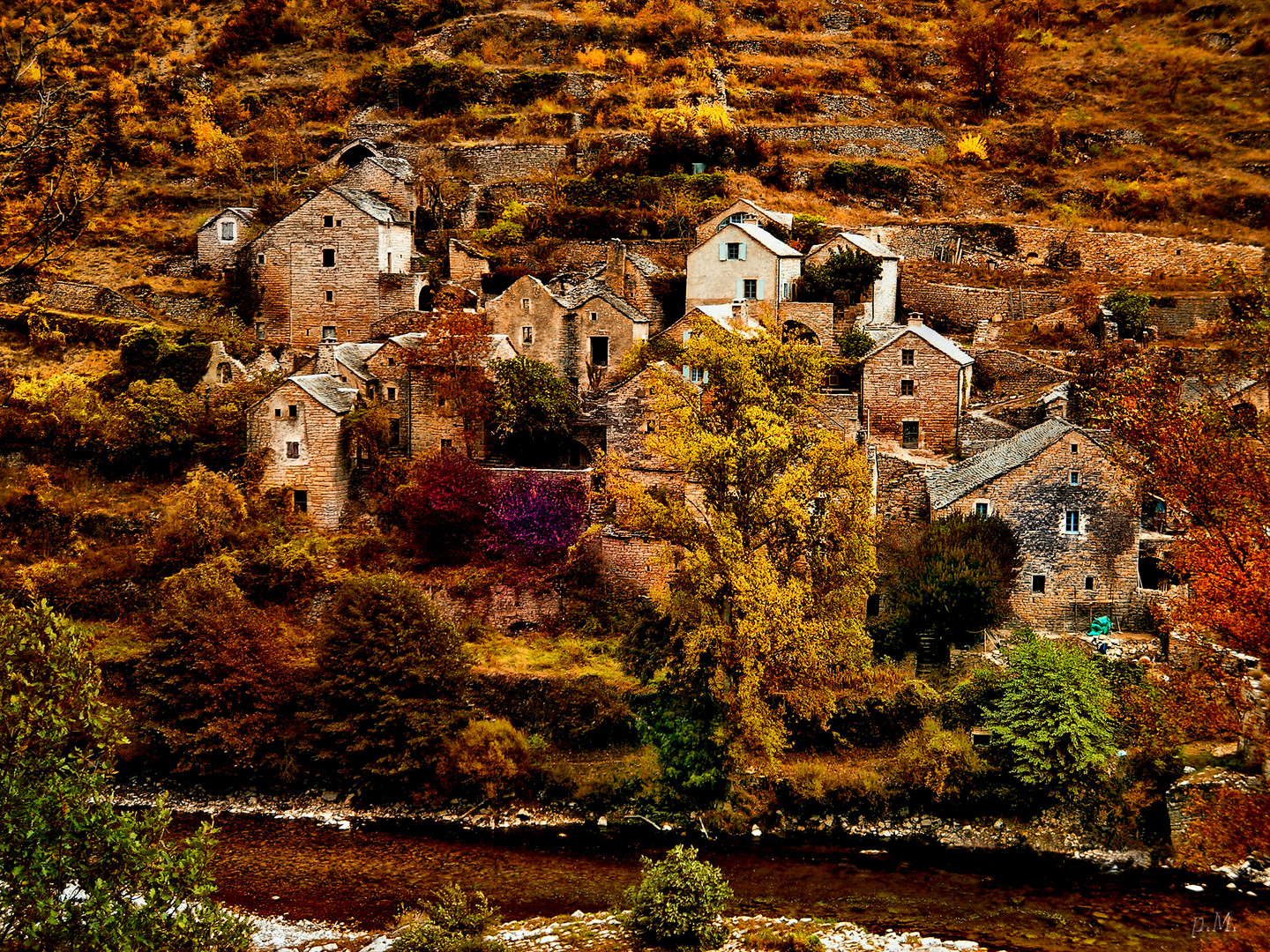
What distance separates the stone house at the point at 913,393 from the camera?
33.0 metres

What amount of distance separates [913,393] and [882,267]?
23.9 feet

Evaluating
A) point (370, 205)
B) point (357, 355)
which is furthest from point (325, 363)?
point (370, 205)

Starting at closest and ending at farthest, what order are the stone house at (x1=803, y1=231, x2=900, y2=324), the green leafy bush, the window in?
1. the green leafy bush
2. the window
3. the stone house at (x1=803, y1=231, x2=900, y2=324)

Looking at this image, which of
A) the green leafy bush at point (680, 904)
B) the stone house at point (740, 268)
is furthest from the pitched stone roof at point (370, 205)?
the green leafy bush at point (680, 904)

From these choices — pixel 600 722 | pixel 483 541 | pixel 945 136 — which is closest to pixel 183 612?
pixel 483 541

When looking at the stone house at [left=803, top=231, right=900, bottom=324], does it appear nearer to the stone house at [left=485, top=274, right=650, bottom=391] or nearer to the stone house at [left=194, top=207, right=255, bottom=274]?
the stone house at [left=485, top=274, right=650, bottom=391]

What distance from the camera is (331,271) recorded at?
124 feet

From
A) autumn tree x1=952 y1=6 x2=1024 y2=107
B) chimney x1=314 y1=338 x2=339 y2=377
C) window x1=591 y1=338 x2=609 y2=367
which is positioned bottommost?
chimney x1=314 y1=338 x2=339 y2=377

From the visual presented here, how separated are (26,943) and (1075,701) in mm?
19583

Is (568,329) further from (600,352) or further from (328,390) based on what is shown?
(328,390)

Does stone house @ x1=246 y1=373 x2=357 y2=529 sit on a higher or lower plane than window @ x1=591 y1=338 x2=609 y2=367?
lower

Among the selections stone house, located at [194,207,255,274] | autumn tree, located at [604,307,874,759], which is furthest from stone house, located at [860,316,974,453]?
stone house, located at [194,207,255,274]

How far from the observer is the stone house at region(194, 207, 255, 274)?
41.2 meters

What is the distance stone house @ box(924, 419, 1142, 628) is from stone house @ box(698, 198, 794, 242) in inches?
618
